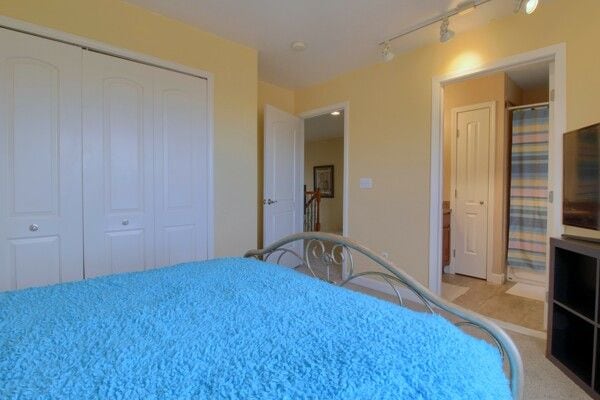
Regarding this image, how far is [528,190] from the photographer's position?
3.24 m

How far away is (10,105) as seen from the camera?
176 cm

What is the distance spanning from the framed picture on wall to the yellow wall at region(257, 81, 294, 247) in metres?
3.67

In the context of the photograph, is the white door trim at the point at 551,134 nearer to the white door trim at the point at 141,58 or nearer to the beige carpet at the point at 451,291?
the beige carpet at the point at 451,291

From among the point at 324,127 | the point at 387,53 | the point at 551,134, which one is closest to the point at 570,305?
the point at 551,134

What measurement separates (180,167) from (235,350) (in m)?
2.05

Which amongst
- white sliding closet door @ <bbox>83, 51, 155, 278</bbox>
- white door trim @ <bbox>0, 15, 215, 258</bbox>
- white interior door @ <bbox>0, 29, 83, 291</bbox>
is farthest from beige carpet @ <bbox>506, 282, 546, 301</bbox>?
white interior door @ <bbox>0, 29, 83, 291</bbox>

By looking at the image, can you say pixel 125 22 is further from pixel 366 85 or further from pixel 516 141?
pixel 516 141

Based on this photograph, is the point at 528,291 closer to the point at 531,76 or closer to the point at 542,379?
the point at 542,379

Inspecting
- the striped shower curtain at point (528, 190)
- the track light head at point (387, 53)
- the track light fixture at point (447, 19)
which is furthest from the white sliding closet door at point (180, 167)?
the striped shower curtain at point (528, 190)

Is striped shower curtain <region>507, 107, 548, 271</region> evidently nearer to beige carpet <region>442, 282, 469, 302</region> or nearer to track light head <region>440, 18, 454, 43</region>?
beige carpet <region>442, 282, 469, 302</region>

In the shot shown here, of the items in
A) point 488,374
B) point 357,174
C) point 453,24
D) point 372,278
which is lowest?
point 372,278

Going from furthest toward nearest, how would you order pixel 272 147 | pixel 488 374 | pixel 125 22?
pixel 272 147, pixel 125 22, pixel 488 374

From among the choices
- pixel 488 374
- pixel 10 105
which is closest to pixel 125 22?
pixel 10 105

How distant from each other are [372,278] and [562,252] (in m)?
1.70
